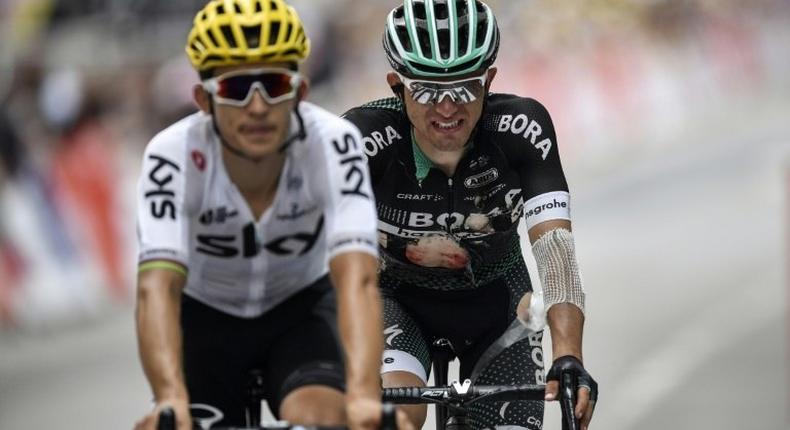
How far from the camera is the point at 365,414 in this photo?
16.0 ft

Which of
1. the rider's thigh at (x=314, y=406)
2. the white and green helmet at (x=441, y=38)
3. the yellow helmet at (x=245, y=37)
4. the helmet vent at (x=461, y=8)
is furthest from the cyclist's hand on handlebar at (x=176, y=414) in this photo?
the helmet vent at (x=461, y=8)

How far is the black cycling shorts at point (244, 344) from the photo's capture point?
562 cm

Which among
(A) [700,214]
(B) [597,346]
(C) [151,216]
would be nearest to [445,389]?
(C) [151,216]

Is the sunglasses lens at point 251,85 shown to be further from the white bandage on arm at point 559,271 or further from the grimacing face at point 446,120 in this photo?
the white bandage on arm at point 559,271

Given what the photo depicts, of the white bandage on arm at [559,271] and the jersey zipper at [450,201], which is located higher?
the jersey zipper at [450,201]

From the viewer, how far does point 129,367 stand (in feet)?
48.6

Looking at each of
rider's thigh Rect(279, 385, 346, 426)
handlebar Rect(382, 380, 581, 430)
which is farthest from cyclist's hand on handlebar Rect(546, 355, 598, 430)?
rider's thigh Rect(279, 385, 346, 426)

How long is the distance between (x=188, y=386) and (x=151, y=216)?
0.72 m

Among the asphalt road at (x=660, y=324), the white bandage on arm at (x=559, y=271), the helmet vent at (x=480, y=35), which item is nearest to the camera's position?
the white bandage on arm at (x=559, y=271)

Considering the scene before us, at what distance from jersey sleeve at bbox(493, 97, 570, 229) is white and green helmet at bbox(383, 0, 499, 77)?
24 centimetres

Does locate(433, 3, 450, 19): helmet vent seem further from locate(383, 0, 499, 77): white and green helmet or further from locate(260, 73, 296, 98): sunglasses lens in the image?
locate(260, 73, 296, 98): sunglasses lens

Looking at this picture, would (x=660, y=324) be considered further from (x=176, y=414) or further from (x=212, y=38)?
(x=176, y=414)

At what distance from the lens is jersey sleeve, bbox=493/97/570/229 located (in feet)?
20.8

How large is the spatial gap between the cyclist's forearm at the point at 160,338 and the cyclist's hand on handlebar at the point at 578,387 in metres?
1.36
